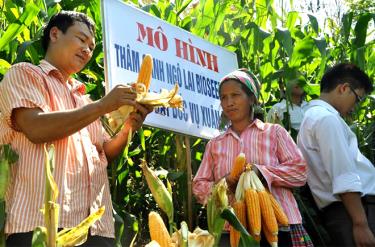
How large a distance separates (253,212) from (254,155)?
1.20 feet

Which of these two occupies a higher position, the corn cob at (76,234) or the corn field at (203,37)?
the corn field at (203,37)

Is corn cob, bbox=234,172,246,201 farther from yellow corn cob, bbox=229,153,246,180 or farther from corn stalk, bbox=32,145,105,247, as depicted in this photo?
corn stalk, bbox=32,145,105,247

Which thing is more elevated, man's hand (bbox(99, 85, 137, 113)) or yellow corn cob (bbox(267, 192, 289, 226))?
man's hand (bbox(99, 85, 137, 113))

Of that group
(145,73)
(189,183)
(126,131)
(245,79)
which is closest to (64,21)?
(145,73)

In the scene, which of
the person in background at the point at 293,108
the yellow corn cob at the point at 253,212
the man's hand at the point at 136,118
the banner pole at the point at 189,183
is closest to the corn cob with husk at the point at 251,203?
the yellow corn cob at the point at 253,212

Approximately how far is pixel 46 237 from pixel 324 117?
1.64 m

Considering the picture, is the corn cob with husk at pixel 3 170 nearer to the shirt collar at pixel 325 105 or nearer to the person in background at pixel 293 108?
the shirt collar at pixel 325 105

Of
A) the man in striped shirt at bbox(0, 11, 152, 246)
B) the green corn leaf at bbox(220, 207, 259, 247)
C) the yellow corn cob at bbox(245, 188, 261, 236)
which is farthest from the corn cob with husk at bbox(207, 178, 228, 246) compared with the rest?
the man in striped shirt at bbox(0, 11, 152, 246)

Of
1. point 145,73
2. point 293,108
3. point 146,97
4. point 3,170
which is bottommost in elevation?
point 3,170

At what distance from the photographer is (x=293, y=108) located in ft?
11.3

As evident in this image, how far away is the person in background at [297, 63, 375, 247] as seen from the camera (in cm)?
224

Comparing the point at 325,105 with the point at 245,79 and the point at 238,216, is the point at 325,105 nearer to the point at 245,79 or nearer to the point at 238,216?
the point at 245,79

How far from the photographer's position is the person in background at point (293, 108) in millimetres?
3136

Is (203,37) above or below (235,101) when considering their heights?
above
